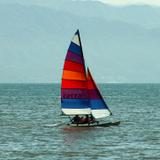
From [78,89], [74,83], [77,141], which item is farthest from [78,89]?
[77,141]

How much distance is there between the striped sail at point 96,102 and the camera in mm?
76312

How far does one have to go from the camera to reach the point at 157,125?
8469 cm

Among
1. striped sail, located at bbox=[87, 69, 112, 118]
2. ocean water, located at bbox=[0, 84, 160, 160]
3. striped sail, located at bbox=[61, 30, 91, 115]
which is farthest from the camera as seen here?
striped sail, located at bbox=[87, 69, 112, 118]

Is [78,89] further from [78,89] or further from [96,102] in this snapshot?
[96,102]

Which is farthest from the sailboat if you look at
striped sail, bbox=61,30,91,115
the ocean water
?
the ocean water

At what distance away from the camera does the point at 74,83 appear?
7650 centimetres

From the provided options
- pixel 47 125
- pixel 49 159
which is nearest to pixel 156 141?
pixel 49 159

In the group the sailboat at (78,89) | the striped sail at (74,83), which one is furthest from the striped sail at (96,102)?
the striped sail at (74,83)

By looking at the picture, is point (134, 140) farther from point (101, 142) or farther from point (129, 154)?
point (129, 154)

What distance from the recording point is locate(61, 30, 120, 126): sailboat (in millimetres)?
75938

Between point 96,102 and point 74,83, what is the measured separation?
295 cm

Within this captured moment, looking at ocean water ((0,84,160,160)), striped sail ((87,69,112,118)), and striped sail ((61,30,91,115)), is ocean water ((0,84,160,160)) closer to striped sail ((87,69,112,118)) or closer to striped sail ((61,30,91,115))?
striped sail ((87,69,112,118))

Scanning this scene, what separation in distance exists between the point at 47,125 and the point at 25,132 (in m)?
8.70

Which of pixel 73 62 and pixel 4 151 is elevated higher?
pixel 73 62
